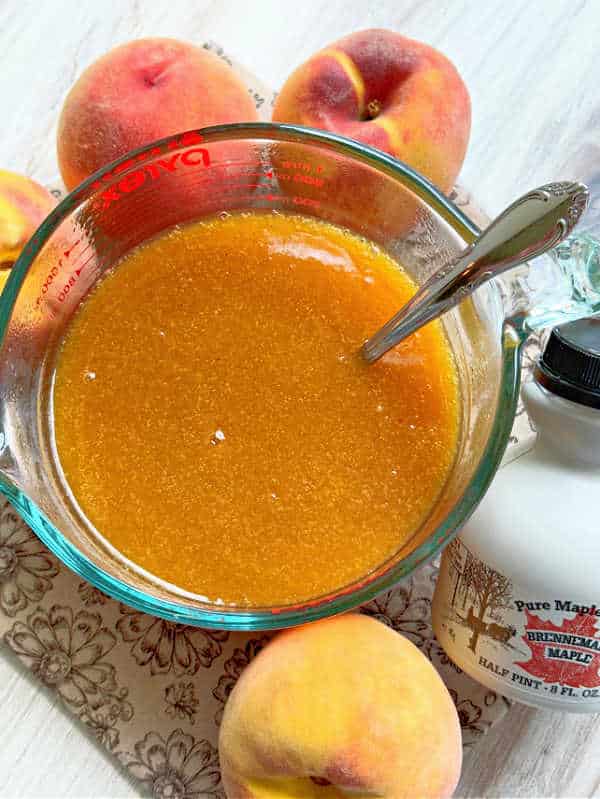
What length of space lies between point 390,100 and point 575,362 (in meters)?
0.40

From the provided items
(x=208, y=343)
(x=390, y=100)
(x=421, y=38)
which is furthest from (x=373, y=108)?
(x=208, y=343)

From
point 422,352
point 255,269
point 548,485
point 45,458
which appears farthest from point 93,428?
point 548,485

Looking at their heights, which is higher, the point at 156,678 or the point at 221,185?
the point at 221,185

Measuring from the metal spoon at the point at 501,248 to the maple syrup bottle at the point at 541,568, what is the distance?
99 millimetres

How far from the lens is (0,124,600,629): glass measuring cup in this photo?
0.73 metres

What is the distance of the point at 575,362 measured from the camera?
2.29 feet

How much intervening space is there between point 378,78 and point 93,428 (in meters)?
0.49

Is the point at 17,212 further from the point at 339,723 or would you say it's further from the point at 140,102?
the point at 339,723

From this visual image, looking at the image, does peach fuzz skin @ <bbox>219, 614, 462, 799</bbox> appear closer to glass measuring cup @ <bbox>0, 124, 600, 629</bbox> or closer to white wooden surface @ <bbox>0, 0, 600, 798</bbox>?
glass measuring cup @ <bbox>0, 124, 600, 629</bbox>

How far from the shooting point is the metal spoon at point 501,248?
620mm

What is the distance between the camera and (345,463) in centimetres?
79

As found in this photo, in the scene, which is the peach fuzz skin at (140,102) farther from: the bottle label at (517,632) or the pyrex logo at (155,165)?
the bottle label at (517,632)

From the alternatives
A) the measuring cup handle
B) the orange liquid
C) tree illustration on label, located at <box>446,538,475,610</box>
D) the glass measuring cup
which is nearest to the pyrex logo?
the glass measuring cup

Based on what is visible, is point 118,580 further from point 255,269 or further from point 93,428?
point 255,269
